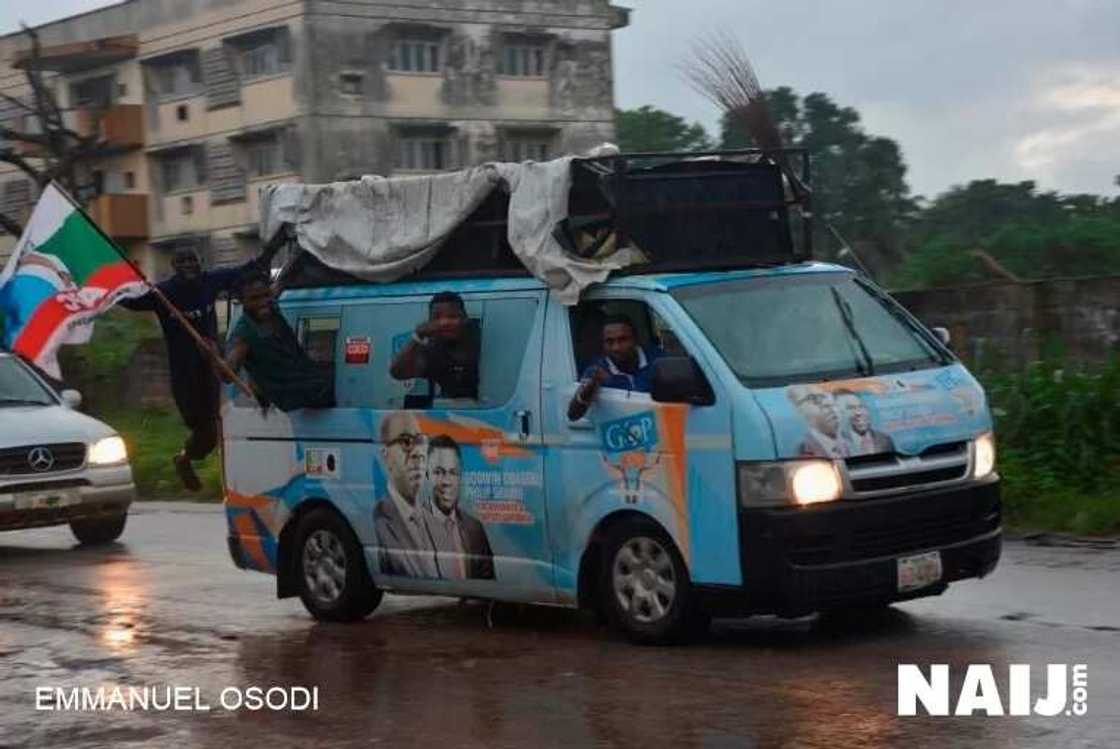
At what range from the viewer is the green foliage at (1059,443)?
1414 cm

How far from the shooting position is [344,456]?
10.9 metres

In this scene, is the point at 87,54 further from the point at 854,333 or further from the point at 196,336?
the point at 854,333

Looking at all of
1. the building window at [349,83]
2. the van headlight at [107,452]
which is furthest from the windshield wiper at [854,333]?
the building window at [349,83]

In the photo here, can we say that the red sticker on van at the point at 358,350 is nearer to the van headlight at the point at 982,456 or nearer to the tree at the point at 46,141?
the van headlight at the point at 982,456

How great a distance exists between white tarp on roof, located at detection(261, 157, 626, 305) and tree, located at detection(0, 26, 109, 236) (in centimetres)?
2721

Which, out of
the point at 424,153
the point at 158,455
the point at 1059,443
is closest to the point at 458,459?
the point at 1059,443

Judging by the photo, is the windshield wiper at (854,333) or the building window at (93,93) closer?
the windshield wiper at (854,333)

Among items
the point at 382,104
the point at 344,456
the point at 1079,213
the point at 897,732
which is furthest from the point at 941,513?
the point at 382,104

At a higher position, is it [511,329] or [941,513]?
[511,329]

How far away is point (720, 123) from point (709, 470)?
5.52 meters

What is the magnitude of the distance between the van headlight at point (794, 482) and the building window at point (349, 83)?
39.1 meters

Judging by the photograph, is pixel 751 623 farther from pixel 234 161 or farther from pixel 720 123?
pixel 234 161

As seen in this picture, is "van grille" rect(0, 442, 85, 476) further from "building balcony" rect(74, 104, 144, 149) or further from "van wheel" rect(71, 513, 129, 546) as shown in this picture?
"building balcony" rect(74, 104, 144, 149)

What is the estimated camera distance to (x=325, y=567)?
11172 mm
